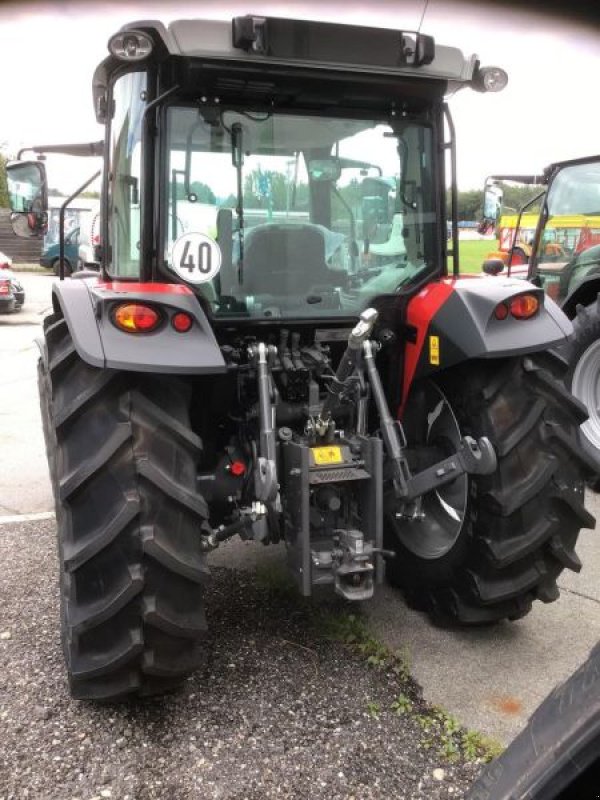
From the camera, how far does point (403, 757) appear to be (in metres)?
2.44

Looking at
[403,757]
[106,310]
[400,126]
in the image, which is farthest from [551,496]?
[106,310]

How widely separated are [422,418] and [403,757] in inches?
57.1

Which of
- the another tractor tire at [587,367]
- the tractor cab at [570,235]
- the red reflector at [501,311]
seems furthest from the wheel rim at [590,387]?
the red reflector at [501,311]

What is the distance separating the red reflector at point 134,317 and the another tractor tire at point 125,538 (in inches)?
6.5

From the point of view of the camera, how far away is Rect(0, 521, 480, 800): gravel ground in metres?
2.32

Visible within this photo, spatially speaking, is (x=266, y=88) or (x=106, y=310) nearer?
(x=106, y=310)

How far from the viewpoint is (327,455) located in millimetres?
2818

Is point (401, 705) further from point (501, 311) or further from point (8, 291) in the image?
point (8, 291)

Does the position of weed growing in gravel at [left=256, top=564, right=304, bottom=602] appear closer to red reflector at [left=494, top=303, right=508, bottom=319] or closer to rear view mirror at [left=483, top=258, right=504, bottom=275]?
red reflector at [left=494, top=303, right=508, bottom=319]

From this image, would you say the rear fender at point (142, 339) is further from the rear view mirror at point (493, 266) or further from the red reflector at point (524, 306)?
the rear view mirror at point (493, 266)

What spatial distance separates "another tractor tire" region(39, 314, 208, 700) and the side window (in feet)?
2.18

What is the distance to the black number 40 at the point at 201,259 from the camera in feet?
9.25

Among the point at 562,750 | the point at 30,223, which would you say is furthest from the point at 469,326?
the point at 30,223

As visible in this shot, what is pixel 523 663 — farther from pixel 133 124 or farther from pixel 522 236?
pixel 522 236
